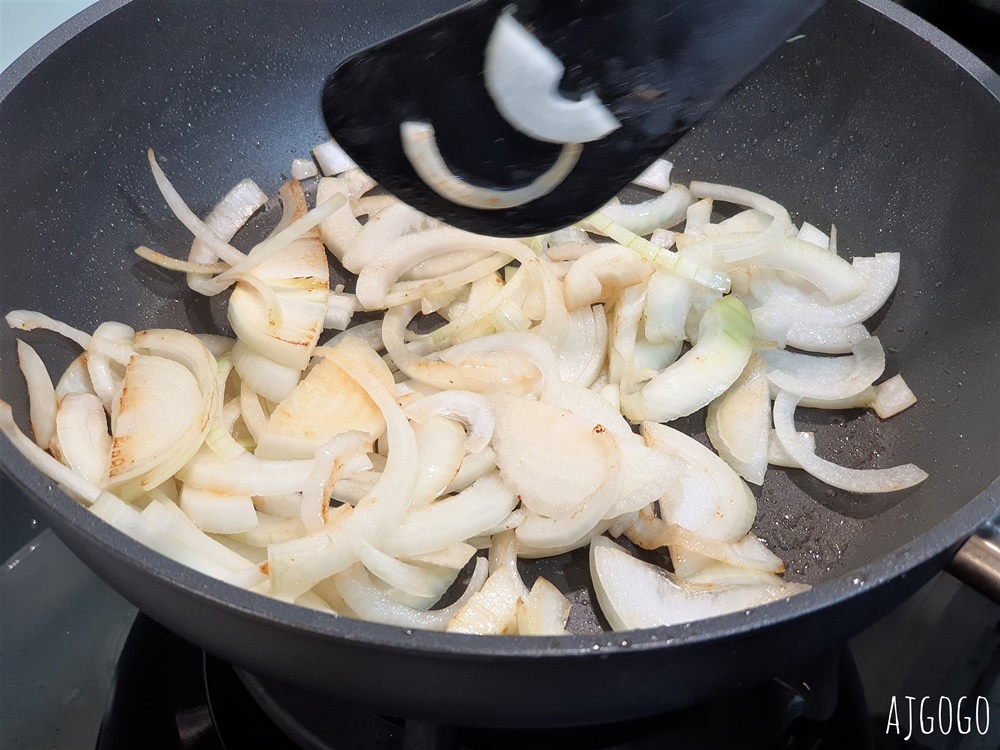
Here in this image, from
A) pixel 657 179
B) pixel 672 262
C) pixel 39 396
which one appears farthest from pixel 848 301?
pixel 39 396

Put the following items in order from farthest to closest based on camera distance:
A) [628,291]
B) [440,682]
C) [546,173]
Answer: [628,291]
[546,173]
[440,682]

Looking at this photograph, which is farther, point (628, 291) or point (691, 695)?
point (628, 291)

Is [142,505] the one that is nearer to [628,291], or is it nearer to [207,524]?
[207,524]

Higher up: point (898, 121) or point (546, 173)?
point (546, 173)

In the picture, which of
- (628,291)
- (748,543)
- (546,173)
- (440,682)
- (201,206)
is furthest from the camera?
(201,206)

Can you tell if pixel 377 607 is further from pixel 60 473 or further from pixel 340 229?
pixel 340 229

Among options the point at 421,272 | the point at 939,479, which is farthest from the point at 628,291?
the point at 939,479

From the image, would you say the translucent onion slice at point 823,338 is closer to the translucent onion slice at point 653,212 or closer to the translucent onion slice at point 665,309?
the translucent onion slice at point 665,309

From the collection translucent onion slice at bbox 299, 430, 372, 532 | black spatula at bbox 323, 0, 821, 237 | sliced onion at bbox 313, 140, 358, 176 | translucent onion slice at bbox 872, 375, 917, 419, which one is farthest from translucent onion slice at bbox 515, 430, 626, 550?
sliced onion at bbox 313, 140, 358, 176
